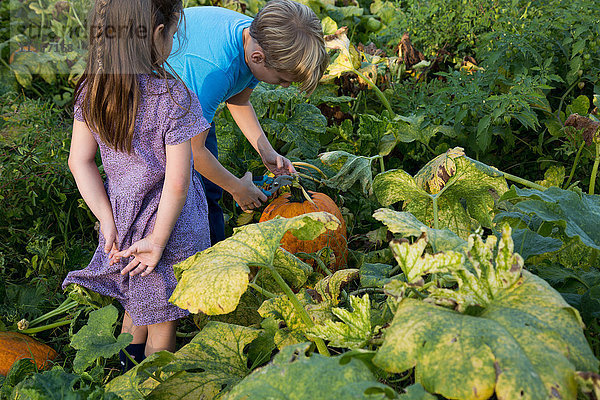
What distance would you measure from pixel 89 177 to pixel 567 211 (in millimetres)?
1464

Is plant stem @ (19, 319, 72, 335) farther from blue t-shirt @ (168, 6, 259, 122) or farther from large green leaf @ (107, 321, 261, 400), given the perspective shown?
blue t-shirt @ (168, 6, 259, 122)

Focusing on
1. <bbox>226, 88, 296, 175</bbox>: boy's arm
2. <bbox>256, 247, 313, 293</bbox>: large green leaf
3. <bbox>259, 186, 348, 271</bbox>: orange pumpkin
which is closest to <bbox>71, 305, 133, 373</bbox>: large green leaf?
<bbox>256, 247, 313, 293</bbox>: large green leaf

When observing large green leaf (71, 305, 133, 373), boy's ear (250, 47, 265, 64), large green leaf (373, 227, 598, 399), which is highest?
boy's ear (250, 47, 265, 64)

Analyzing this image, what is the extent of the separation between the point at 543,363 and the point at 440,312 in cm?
19

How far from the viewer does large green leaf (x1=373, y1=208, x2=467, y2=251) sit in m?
1.27

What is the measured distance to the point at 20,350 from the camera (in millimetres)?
2027

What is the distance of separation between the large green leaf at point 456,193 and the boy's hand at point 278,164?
0.59 m

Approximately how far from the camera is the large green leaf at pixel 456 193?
176 centimetres

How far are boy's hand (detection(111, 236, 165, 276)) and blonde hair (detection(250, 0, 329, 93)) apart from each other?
2.79ft

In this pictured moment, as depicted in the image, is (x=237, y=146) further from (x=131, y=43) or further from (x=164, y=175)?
(x=131, y=43)

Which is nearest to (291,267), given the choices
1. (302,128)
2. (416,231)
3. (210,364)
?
(210,364)

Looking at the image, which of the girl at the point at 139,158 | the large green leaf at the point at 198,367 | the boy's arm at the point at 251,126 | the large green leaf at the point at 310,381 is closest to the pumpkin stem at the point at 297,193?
the boy's arm at the point at 251,126

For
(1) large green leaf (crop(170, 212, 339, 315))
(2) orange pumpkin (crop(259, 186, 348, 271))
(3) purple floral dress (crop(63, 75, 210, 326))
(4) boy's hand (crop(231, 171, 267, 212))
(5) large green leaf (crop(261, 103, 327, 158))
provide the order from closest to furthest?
(1) large green leaf (crop(170, 212, 339, 315))
(3) purple floral dress (crop(63, 75, 210, 326))
(2) orange pumpkin (crop(259, 186, 348, 271))
(4) boy's hand (crop(231, 171, 267, 212))
(5) large green leaf (crop(261, 103, 327, 158))

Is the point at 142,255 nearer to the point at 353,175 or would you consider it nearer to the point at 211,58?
the point at 211,58
